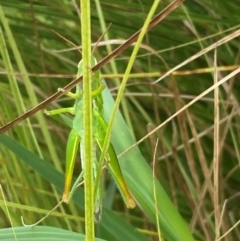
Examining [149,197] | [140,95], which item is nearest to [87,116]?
[149,197]

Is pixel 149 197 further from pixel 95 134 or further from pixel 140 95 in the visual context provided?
pixel 140 95

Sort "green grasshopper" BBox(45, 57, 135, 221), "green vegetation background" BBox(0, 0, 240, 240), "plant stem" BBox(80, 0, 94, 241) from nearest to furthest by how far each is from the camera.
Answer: "plant stem" BBox(80, 0, 94, 241) → "green grasshopper" BBox(45, 57, 135, 221) → "green vegetation background" BBox(0, 0, 240, 240)

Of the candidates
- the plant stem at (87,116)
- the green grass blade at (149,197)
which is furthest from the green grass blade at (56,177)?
the plant stem at (87,116)

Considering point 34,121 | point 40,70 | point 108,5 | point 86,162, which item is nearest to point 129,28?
point 108,5

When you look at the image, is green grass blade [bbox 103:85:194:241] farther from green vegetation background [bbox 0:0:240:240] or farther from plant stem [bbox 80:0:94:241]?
plant stem [bbox 80:0:94:241]

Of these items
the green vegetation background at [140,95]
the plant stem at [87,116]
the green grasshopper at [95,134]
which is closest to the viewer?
the plant stem at [87,116]

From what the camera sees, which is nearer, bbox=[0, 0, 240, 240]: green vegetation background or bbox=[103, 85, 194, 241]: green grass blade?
bbox=[103, 85, 194, 241]: green grass blade

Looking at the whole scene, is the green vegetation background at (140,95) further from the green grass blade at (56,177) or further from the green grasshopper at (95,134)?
the green grasshopper at (95,134)

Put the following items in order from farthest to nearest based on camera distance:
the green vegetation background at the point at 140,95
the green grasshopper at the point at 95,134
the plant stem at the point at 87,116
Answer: the green vegetation background at the point at 140,95, the green grasshopper at the point at 95,134, the plant stem at the point at 87,116

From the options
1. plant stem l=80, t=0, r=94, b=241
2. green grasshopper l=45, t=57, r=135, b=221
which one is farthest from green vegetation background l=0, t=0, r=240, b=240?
plant stem l=80, t=0, r=94, b=241

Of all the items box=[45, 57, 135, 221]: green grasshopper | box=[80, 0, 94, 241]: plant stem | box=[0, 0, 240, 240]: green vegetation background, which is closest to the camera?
box=[80, 0, 94, 241]: plant stem

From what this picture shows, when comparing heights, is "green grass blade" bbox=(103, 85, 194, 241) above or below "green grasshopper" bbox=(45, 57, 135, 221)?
below

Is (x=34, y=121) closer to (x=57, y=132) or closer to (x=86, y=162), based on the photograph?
(x=57, y=132)
